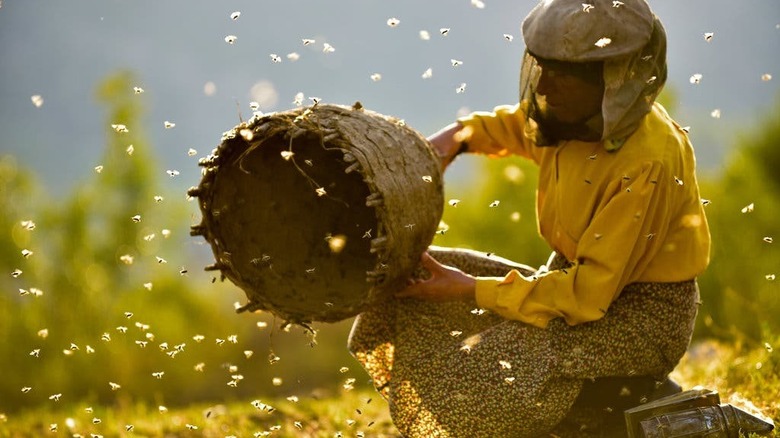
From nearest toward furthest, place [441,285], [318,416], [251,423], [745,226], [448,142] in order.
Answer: [441,285] → [448,142] → [251,423] → [318,416] → [745,226]

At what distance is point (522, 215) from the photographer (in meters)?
16.5

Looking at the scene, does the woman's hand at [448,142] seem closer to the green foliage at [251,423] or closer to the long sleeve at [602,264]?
the long sleeve at [602,264]

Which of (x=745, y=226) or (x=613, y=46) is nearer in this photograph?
(x=613, y=46)

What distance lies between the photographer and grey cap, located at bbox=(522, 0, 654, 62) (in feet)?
12.4

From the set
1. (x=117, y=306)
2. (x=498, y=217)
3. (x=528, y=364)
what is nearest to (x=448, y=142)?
(x=528, y=364)

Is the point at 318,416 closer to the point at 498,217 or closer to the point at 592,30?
the point at 592,30

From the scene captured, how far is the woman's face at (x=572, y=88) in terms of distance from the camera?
3.93 metres

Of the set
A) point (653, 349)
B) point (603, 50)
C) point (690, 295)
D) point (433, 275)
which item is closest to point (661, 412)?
point (653, 349)

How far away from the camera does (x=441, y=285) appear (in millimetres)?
4215

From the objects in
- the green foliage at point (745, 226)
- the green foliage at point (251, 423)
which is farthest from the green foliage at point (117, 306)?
the green foliage at point (251, 423)

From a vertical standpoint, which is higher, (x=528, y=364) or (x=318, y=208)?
(x=318, y=208)

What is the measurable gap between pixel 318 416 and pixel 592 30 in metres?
3.10

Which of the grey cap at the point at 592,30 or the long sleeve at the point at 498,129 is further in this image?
the long sleeve at the point at 498,129

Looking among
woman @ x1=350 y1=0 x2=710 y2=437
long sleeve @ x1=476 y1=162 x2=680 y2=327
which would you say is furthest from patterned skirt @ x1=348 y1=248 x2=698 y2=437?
long sleeve @ x1=476 y1=162 x2=680 y2=327
